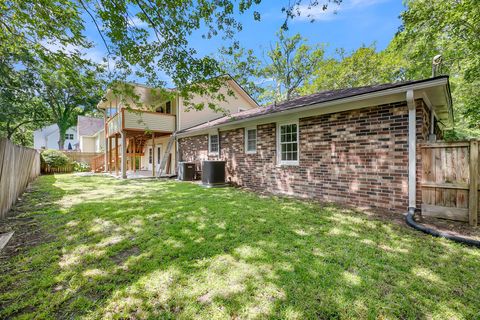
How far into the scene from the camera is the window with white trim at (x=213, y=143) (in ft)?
35.9

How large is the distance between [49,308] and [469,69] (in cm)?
1490

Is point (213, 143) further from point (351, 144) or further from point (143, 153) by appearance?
point (143, 153)

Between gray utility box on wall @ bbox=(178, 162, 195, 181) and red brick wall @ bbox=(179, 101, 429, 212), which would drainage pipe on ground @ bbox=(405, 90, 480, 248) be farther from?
gray utility box on wall @ bbox=(178, 162, 195, 181)

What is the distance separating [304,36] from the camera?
20812 mm

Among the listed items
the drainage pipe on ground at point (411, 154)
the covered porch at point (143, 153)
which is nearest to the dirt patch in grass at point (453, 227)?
the drainage pipe on ground at point (411, 154)

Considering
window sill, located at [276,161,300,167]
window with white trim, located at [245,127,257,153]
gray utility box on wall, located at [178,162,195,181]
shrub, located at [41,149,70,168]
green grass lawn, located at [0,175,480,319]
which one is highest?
window with white trim, located at [245,127,257,153]

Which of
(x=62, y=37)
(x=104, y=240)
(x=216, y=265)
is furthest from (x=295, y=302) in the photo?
(x=62, y=37)

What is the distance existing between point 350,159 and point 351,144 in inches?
15.6

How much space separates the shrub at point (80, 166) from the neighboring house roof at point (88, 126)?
13.6 metres

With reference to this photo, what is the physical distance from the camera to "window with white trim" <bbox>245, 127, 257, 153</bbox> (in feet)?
28.6

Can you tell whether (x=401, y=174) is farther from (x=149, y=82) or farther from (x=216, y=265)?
(x=149, y=82)

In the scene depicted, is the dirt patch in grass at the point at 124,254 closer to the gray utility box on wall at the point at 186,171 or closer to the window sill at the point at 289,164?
the window sill at the point at 289,164

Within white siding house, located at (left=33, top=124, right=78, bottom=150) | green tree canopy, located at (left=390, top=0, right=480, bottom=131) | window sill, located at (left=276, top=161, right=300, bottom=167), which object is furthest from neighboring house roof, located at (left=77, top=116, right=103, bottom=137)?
green tree canopy, located at (left=390, top=0, right=480, bottom=131)

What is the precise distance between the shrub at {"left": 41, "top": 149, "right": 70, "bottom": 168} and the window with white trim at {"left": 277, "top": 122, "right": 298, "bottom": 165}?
15.8 m
